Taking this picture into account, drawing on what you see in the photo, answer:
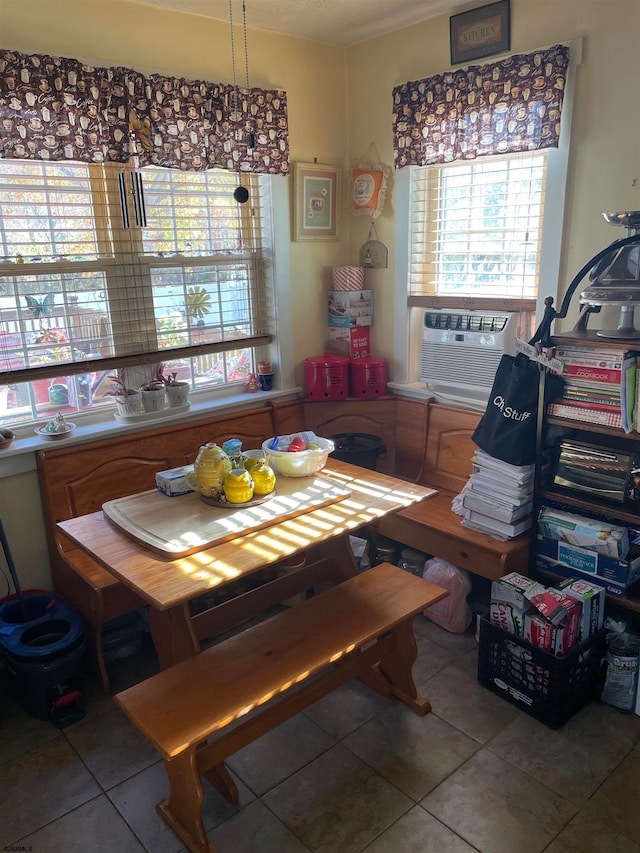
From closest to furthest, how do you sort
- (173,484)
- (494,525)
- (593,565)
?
(173,484) → (593,565) → (494,525)

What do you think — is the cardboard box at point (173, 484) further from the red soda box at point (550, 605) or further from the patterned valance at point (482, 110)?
the patterned valance at point (482, 110)

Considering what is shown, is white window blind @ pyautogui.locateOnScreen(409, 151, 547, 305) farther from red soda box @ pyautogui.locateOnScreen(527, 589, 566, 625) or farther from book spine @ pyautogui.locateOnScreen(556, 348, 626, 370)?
red soda box @ pyautogui.locateOnScreen(527, 589, 566, 625)

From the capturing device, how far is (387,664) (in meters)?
2.49

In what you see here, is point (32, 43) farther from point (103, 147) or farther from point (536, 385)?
point (536, 385)

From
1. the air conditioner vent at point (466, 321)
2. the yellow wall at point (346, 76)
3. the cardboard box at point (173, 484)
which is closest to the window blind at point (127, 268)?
the yellow wall at point (346, 76)

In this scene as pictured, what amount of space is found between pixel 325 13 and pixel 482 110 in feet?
2.78

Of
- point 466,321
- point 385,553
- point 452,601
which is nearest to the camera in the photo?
point 452,601

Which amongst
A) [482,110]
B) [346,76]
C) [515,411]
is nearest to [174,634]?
[515,411]

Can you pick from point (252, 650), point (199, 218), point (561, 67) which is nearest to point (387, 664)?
point (252, 650)

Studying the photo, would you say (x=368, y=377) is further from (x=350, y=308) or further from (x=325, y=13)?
(x=325, y=13)

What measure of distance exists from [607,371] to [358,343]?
57.8 inches

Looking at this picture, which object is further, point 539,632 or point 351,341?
point 351,341

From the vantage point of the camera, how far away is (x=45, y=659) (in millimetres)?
2326

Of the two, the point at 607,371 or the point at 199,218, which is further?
the point at 199,218
